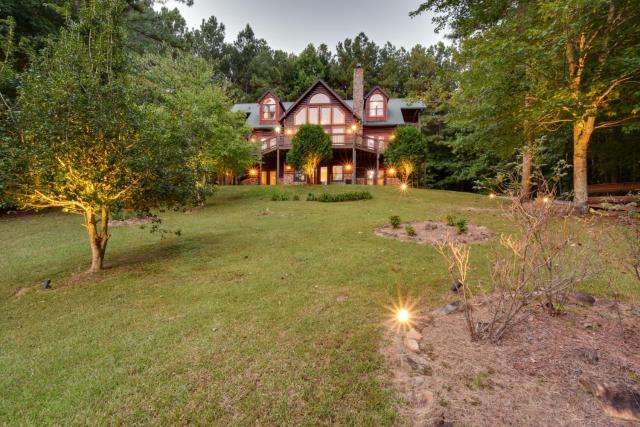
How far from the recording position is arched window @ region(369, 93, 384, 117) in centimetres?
2769

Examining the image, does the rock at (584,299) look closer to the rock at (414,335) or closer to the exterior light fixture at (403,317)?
the exterior light fixture at (403,317)

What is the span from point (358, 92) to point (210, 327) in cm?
2742

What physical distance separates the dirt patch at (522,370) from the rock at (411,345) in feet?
0.19

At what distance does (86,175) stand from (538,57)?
13974mm

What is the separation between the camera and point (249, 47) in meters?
54.3

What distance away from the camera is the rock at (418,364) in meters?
2.90

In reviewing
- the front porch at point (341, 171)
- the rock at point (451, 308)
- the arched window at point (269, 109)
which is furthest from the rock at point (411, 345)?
the arched window at point (269, 109)

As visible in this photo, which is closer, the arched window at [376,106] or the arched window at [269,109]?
the arched window at [376,106]

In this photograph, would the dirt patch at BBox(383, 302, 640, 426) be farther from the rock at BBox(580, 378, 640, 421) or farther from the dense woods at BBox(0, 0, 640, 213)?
the dense woods at BBox(0, 0, 640, 213)

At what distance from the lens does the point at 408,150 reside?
1994 centimetres

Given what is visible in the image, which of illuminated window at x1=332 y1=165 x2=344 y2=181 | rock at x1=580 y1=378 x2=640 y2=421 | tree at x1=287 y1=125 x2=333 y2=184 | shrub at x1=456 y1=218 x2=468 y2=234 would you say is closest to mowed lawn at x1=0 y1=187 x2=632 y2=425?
shrub at x1=456 y1=218 x2=468 y2=234

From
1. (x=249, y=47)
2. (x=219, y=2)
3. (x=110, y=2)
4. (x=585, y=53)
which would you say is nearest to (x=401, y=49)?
(x=249, y=47)

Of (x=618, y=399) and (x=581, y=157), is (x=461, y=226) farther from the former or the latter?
(x=581, y=157)

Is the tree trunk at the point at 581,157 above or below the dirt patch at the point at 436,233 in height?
above
